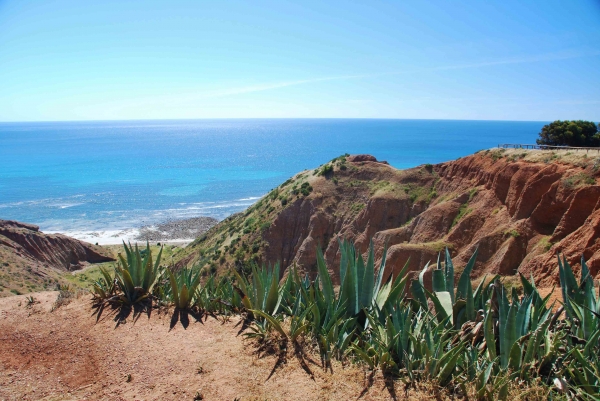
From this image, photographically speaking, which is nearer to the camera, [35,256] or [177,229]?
[35,256]

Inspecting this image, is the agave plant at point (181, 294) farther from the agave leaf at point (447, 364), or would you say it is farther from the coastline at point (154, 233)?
the coastline at point (154, 233)

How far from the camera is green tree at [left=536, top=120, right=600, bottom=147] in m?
40.2

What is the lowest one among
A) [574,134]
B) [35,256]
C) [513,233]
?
[35,256]

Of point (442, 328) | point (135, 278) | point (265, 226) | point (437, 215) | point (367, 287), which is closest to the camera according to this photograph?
point (442, 328)

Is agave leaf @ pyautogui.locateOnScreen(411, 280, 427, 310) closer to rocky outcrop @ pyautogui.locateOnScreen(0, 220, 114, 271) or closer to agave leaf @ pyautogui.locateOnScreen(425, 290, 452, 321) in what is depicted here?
agave leaf @ pyautogui.locateOnScreen(425, 290, 452, 321)

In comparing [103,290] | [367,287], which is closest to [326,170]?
[103,290]

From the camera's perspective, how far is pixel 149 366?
6.23 metres

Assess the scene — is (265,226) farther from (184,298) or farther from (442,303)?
(442,303)

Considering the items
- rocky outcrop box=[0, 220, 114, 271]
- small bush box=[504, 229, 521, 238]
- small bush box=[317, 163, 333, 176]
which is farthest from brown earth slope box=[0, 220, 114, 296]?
small bush box=[504, 229, 521, 238]

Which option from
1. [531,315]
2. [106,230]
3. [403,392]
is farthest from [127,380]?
[106,230]

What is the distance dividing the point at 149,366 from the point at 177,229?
2228 inches

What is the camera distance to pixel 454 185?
3039 centimetres

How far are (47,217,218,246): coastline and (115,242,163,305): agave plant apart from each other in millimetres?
45356

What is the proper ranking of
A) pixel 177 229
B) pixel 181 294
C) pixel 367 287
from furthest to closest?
pixel 177 229, pixel 181 294, pixel 367 287
